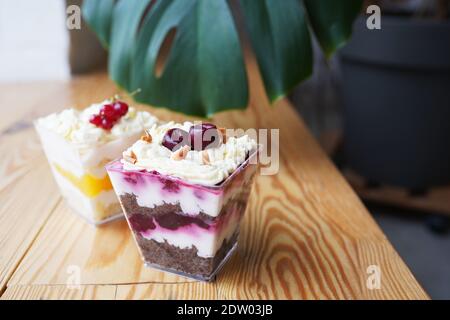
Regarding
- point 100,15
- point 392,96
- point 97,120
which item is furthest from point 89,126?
point 392,96

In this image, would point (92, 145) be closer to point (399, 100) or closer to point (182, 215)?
point (182, 215)

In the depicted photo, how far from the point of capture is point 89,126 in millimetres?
703

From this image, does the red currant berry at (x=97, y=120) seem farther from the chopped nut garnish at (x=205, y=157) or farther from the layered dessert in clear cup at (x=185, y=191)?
the chopped nut garnish at (x=205, y=157)

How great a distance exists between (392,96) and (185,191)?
111 centimetres

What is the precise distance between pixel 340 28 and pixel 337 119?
1456 millimetres

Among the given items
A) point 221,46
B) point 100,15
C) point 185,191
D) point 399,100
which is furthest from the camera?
point 399,100

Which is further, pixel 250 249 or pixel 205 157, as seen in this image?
pixel 250 249

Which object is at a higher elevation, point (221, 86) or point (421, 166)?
point (221, 86)

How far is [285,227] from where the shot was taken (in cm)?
75

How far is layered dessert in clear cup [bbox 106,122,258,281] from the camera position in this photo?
0.55 metres

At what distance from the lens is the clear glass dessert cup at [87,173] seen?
692mm

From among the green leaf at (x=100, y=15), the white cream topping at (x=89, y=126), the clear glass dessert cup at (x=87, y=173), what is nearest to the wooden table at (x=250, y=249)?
the clear glass dessert cup at (x=87, y=173)
